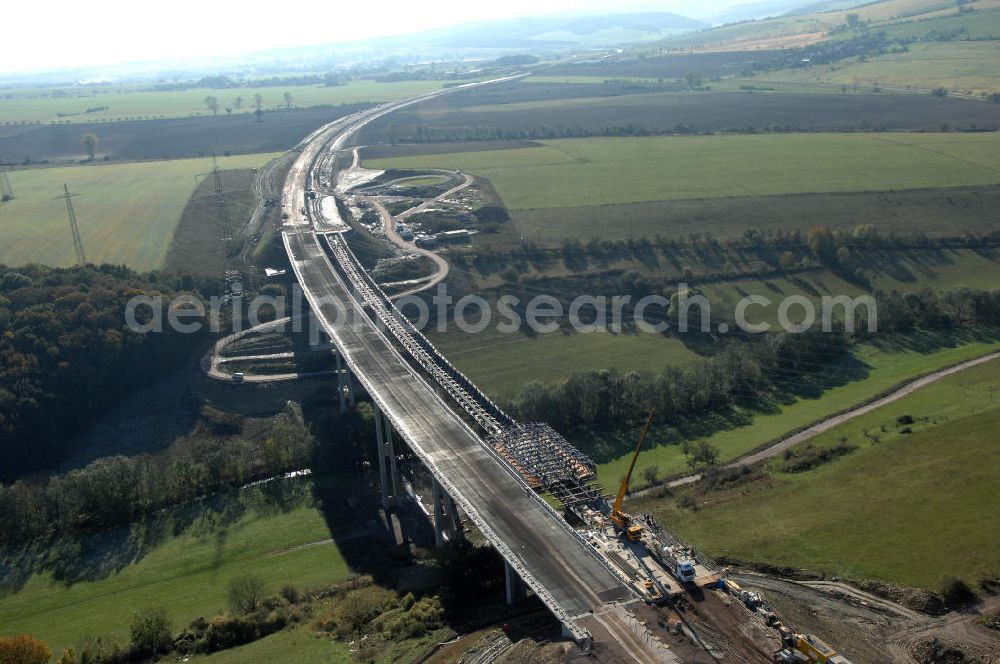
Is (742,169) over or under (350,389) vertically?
over

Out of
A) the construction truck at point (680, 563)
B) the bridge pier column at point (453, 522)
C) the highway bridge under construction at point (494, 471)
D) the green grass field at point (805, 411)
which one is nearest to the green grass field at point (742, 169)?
the green grass field at point (805, 411)

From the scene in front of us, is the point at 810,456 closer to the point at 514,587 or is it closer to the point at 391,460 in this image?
the point at 514,587

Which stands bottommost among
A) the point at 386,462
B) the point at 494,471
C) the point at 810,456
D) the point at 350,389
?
the point at 386,462

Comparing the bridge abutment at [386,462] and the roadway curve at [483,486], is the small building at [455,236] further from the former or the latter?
the bridge abutment at [386,462]

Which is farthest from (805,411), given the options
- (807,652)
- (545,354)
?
(807,652)

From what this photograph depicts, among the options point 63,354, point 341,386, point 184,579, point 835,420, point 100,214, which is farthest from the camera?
point 100,214

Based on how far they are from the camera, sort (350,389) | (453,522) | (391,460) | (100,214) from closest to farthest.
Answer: (453,522) → (391,460) → (350,389) → (100,214)

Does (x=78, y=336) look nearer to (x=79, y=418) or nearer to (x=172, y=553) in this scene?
(x=79, y=418)

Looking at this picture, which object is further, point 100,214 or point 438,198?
point 438,198
